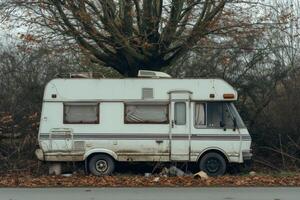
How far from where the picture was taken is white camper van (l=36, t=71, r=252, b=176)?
54.9 feet

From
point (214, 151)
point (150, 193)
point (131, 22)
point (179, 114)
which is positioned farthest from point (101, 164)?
point (131, 22)

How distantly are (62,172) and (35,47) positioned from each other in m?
5.72

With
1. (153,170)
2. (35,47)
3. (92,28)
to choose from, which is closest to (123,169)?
(153,170)

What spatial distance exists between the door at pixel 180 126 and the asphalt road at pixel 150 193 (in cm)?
392

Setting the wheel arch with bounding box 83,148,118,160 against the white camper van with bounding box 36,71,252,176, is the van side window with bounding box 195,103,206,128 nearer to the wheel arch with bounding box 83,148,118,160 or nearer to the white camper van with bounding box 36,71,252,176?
the white camper van with bounding box 36,71,252,176

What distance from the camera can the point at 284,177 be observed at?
15125mm

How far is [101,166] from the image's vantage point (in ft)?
55.4

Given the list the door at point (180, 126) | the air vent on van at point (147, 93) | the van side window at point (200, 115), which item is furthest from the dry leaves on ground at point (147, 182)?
the air vent on van at point (147, 93)

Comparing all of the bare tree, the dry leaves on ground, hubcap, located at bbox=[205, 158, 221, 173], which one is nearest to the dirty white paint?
hubcap, located at bbox=[205, 158, 221, 173]

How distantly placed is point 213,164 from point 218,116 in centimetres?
144

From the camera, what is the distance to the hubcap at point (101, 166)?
55.3 feet

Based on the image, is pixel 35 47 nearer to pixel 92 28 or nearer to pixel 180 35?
pixel 92 28

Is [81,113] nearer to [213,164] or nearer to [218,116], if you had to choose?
[218,116]

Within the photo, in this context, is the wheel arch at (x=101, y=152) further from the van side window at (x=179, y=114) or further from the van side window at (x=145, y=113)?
the van side window at (x=179, y=114)
